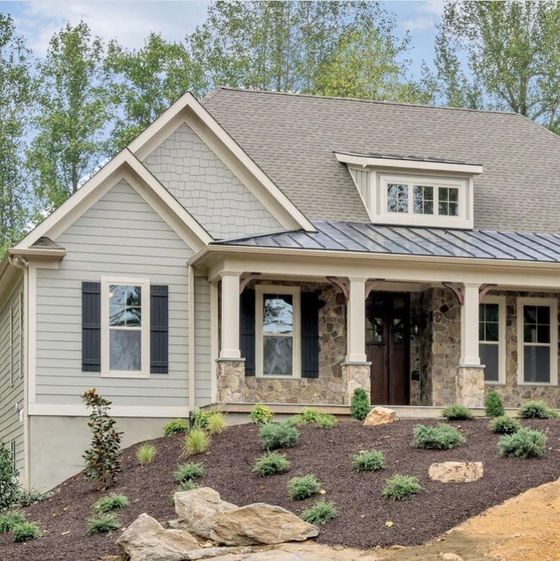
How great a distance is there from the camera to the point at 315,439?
19.3 meters

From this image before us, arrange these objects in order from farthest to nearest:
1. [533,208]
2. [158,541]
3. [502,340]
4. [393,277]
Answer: [533,208] → [502,340] → [393,277] → [158,541]

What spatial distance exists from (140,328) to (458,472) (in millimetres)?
7705

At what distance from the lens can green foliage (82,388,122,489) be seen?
19453 mm

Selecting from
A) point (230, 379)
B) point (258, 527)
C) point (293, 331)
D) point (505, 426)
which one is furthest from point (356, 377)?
point (258, 527)

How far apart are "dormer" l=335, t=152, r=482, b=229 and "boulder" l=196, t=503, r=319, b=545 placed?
10667 mm

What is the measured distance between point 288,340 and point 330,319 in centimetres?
91

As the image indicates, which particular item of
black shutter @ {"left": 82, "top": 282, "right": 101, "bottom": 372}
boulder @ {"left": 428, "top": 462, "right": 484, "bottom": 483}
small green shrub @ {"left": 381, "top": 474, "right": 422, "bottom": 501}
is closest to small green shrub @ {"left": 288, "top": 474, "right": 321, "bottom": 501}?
small green shrub @ {"left": 381, "top": 474, "right": 422, "bottom": 501}

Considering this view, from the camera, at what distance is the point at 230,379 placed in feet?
72.1

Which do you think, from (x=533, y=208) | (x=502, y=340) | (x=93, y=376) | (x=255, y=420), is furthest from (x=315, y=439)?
(x=533, y=208)

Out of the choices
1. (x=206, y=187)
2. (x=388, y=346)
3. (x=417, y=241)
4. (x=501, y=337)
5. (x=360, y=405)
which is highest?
(x=206, y=187)

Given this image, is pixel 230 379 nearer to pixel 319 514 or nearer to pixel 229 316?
pixel 229 316

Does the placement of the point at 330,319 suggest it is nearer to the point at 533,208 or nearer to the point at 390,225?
the point at 390,225

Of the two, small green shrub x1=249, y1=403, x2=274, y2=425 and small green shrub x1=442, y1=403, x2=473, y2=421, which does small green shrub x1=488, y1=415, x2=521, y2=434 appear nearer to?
small green shrub x1=442, y1=403, x2=473, y2=421

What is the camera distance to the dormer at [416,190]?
25.1m
